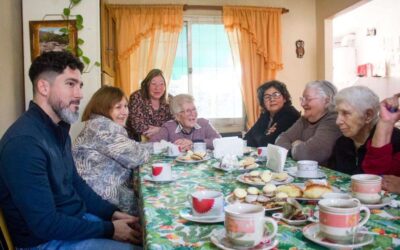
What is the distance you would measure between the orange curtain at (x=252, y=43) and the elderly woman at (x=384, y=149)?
2.84 meters

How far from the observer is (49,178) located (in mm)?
1300

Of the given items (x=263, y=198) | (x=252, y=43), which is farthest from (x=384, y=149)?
(x=252, y=43)

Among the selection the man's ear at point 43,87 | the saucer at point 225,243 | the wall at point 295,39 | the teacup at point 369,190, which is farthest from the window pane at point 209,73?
the saucer at point 225,243

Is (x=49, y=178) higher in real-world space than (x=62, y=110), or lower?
lower

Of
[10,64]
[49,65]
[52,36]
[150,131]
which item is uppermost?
[52,36]

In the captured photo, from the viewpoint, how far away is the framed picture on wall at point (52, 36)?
2.90m

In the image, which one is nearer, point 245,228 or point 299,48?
point 245,228

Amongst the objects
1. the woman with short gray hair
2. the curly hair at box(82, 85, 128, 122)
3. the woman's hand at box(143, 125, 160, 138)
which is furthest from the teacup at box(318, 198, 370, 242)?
the woman's hand at box(143, 125, 160, 138)

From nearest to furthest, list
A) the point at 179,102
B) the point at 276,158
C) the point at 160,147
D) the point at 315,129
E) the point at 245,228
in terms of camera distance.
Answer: the point at 245,228, the point at 276,158, the point at 315,129, the point at 160,147, the point at 179,102

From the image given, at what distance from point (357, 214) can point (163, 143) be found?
1.83 meters

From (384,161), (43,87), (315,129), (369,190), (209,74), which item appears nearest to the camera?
(369,190)

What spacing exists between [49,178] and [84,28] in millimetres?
1984

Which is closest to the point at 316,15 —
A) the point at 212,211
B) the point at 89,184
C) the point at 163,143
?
the point at 163,143

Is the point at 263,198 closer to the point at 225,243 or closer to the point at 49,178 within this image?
the point at 225,243
